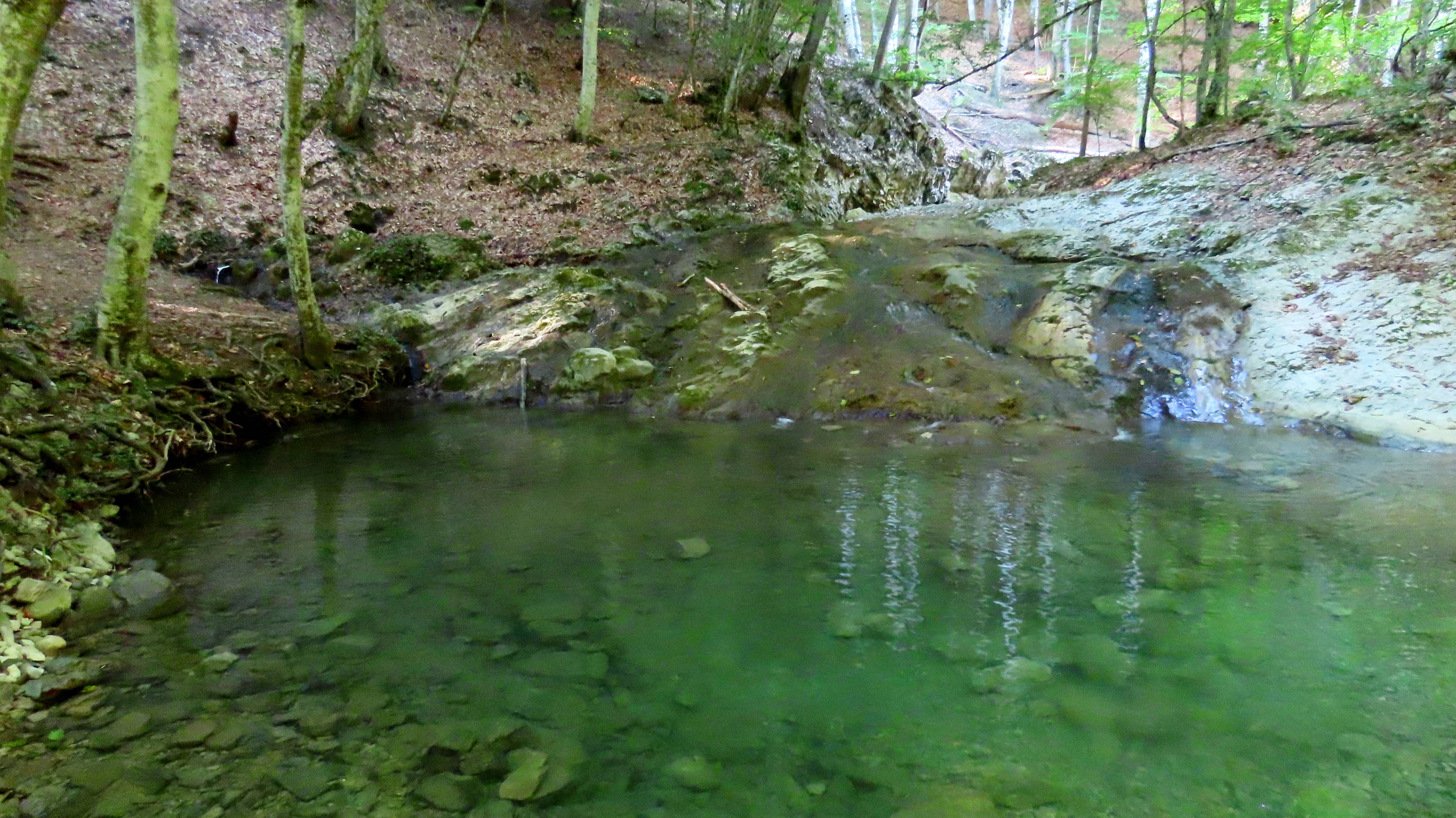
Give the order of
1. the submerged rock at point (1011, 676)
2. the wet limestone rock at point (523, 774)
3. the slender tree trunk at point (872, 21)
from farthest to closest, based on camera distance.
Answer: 1. the slender tree trunk at point (872, 21)
2. the submerged rock at point (1011, 676)
3. the wet limestone rock at point (523, 774)

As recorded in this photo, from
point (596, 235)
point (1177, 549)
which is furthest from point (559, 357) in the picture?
point (1177, 549)

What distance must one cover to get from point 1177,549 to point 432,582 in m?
4.77

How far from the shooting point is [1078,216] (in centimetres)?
1268

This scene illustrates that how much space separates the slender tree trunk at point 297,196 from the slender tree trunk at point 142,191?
47.4 inches

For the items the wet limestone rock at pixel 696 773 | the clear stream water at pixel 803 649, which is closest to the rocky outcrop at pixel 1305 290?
the clear stream water at pixel 803 649

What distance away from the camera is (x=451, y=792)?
2701mm

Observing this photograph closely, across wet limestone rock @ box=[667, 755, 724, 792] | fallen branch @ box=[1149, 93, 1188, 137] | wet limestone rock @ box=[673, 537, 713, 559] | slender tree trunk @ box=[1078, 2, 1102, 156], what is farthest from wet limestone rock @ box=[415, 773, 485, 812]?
slender tree trunk @ box=[1078, 2, 1102, 156]

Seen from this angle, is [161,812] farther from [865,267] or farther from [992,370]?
[865,267]

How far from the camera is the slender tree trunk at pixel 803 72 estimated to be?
1861cm

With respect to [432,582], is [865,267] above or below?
above

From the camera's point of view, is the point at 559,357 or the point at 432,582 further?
the point at 559,357

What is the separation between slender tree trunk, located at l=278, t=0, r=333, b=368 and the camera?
7.72 meters

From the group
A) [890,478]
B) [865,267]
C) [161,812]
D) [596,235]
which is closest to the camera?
[161,812]

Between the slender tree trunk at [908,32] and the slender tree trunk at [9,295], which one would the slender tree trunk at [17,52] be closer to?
the slender tree trunk at [9,295]
